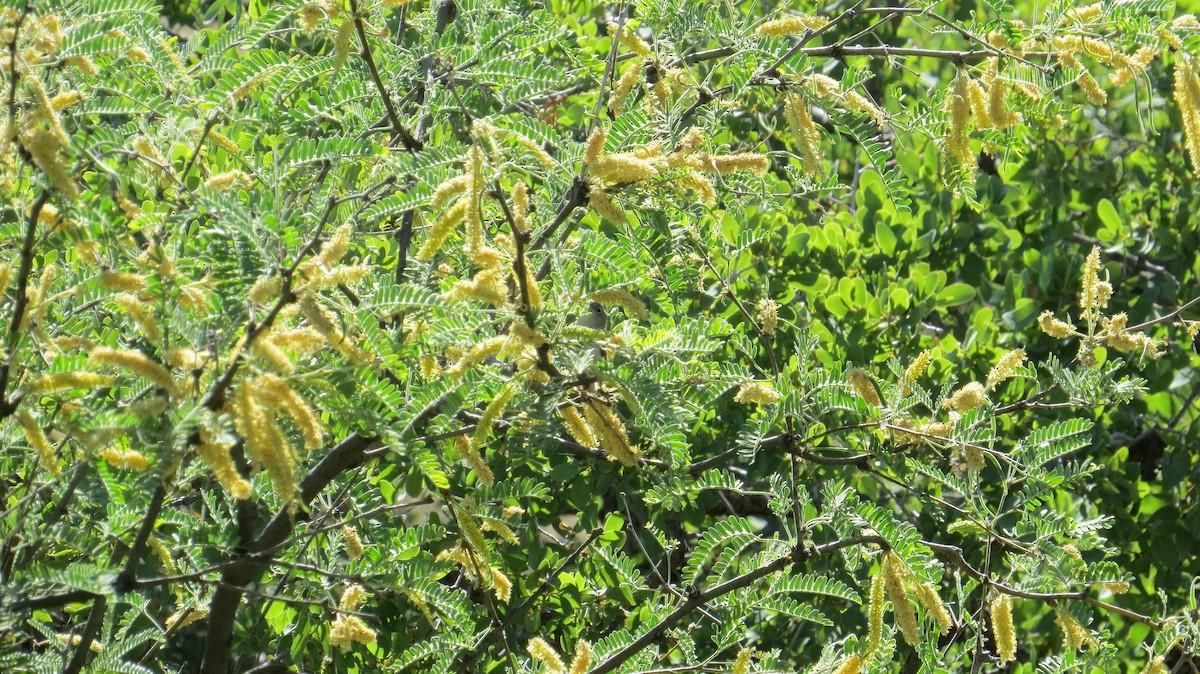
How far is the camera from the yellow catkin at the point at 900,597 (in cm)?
171

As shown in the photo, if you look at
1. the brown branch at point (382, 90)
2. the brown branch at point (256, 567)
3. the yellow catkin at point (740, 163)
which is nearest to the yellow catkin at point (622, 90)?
the yellow catkin at point (740, 163)

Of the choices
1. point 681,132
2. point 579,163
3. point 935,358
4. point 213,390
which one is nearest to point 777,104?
point 935,358

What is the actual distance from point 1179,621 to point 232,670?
1938 mm

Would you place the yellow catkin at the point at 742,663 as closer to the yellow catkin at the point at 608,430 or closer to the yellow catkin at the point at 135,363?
the yellow catkin at the point at 608,430

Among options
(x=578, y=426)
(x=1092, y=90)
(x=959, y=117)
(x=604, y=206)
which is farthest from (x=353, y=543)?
(x=1092, y=90)

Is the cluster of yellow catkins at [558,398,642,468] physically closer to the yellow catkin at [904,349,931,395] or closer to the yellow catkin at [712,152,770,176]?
the yellow catkin at [712,152,770,176]

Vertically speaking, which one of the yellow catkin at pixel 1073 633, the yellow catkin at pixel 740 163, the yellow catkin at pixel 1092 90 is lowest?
the yellow catkin at pixel 1073 633

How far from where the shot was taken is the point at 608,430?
1.67 metres

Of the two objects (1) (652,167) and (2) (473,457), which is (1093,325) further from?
(2) (473,457)

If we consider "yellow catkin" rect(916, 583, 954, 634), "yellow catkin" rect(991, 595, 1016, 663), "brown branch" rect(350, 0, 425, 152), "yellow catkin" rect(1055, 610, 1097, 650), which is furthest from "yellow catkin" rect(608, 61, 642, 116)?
"yellow catkin" rect(1055, 610, 1097, 650)

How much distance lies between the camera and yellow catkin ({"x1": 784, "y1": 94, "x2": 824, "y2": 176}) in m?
1.86

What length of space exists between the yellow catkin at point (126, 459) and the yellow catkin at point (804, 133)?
1056 millimetres

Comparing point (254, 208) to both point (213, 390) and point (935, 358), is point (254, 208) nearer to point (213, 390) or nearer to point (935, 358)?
point (213, 390)

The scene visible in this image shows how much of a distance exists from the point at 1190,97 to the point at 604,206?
93 centimetres
